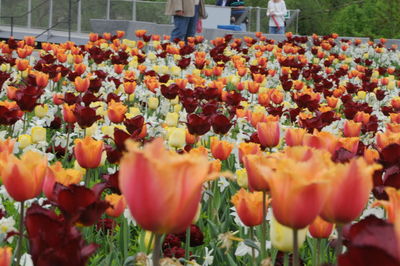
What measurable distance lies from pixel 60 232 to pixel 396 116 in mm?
3121

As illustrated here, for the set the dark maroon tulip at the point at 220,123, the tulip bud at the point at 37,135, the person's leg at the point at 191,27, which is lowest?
the tulip bud at the point at 37,135

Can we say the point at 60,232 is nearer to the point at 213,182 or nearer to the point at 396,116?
the point at 213,182

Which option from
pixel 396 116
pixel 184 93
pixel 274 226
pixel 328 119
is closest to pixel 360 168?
pixel 274 226

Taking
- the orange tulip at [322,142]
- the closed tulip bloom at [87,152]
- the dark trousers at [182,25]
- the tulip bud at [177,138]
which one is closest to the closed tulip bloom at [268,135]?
the tulip bud at [177,138]

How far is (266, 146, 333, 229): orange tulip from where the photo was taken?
1.09 m

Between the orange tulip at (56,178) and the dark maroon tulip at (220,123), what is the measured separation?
56.8 inches

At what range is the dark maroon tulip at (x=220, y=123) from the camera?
3.21 meters

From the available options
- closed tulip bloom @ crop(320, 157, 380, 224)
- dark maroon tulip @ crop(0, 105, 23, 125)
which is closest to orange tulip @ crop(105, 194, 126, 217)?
closed tulip bloom @ crop(320, 157, 380, 224)

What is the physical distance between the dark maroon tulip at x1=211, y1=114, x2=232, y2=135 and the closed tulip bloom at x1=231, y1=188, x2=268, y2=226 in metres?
1.30

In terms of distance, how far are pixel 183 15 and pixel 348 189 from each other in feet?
34.7

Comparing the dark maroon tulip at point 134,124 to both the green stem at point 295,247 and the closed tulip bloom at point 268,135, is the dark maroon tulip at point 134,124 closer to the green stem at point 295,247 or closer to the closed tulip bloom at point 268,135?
the closed tulip bloom at point 268,135

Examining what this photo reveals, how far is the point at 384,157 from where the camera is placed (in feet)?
6.70

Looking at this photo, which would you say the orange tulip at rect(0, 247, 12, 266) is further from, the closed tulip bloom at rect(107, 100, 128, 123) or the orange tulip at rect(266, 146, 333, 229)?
the closed tulip bloom at rect(107, 100, 128, 123)

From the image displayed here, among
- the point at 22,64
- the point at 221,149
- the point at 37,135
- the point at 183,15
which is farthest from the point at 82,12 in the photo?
the point at 221,149
